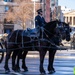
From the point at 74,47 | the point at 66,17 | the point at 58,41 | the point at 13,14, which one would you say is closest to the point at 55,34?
the point at 58,41

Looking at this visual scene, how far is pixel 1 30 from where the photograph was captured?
9512cm

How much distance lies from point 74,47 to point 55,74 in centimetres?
4109

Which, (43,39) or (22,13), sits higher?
(43,39)

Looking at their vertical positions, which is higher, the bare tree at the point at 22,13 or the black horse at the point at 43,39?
the black horse at the point at 43,39

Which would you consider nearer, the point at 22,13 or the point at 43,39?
the point at 43,39

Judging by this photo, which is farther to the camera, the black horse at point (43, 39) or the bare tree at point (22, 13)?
the bare tree at point (22, 13)

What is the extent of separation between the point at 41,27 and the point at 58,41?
2.96 feet

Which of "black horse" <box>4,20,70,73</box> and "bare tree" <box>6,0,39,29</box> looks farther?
"bare tree" <box>6,0,39,29</box>

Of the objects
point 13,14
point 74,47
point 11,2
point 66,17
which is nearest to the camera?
point 74,47

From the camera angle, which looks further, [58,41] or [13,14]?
[13,14]

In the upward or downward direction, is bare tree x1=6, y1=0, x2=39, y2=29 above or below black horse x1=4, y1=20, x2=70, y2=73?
below

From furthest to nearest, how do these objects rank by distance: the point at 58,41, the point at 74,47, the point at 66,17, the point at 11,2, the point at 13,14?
the point at 66,17
the point at 11,2
the point at 13,14
the point at 74,47
the point at 58,41

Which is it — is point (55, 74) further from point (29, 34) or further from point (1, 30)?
point (1, 30)

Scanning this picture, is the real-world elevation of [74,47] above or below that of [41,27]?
below
